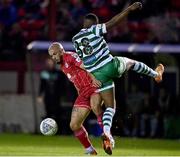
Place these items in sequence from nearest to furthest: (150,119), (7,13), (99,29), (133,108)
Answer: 1. (99,29)
2. (150,119)
3. (133,108)
4. (7,13)

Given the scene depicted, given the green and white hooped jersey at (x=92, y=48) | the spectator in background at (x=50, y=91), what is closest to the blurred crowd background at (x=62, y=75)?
the spectator in background at (x=50, y=91)

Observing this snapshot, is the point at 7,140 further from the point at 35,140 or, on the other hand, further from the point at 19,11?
the point at 19,11

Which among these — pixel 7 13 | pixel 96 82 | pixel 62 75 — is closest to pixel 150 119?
pixel 62 75

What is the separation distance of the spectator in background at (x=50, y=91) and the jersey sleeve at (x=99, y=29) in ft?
34.2

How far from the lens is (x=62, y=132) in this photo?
2864 cm

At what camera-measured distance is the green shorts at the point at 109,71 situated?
18.2 m

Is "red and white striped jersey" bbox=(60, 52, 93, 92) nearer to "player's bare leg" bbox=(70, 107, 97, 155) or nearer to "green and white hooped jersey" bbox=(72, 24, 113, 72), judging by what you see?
"green and white hooped jersey" bbox=(72, 24, 113, 72)

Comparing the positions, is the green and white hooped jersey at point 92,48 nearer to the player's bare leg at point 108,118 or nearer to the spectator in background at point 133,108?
the player's bare leg at point 108,118

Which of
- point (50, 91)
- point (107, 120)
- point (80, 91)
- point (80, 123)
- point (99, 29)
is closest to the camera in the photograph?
point (107, 120)

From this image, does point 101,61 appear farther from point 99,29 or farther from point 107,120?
point 107,120

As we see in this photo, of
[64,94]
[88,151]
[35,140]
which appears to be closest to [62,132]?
[64,94]

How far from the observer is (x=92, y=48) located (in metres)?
18.3

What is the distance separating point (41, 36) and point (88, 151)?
40.7 feet

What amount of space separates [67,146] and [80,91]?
4031 mm
